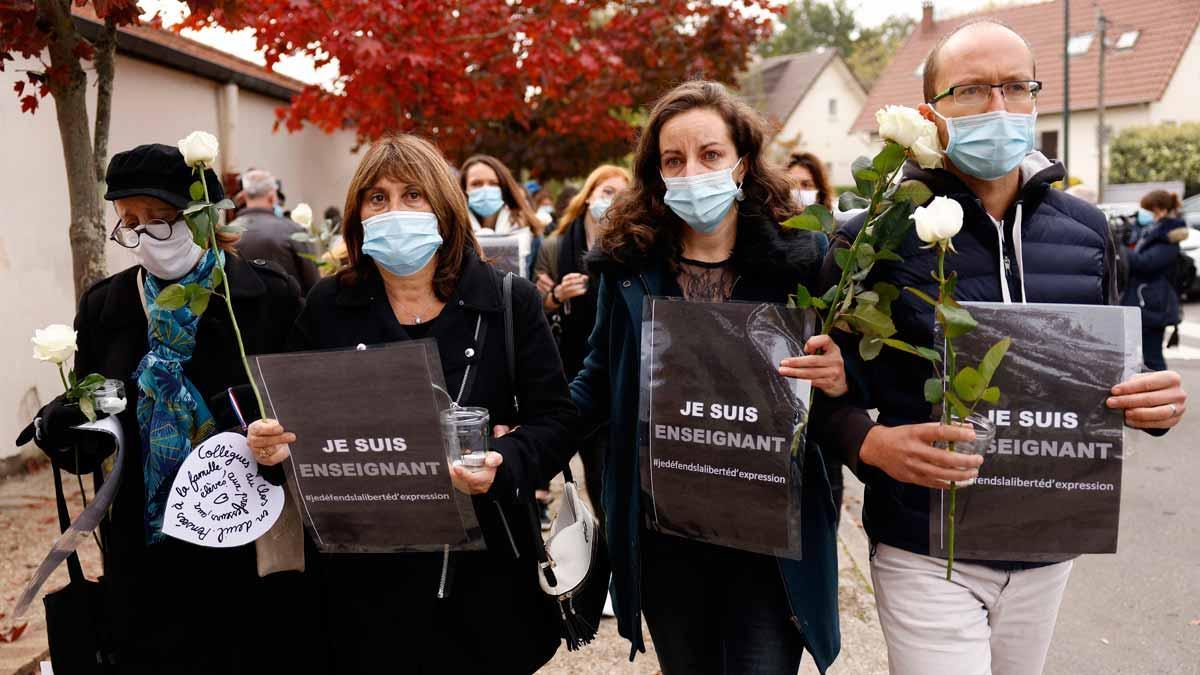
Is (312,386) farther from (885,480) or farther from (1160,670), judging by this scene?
(1160,670)

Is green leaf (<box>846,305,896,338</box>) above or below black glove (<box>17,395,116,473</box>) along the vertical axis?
above

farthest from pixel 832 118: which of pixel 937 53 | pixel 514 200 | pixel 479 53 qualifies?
pixel 937 53

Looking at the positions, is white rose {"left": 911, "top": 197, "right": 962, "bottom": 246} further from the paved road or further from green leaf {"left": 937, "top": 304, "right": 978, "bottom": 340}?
the paved road

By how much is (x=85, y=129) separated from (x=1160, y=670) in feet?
15.9

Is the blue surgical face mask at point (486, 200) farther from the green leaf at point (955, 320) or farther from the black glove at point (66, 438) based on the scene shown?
the green leaf at point (955, 320)

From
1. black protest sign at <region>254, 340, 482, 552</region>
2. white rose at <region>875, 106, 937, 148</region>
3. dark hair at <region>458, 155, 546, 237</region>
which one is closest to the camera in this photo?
white rose at <region>875, 106, 937, 148</region>

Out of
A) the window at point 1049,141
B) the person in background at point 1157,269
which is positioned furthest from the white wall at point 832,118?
the person in background at point 1157,269

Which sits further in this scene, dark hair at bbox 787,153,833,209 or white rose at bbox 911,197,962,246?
dark hair at bbox 787,153,833,209

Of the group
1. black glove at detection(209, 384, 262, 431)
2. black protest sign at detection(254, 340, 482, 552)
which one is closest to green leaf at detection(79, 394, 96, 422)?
black glove at detection(209, 384, 262, 431)

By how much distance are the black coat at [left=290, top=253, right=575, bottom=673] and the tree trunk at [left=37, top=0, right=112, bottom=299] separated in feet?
5.29

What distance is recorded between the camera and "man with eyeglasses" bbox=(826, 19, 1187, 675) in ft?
7.36

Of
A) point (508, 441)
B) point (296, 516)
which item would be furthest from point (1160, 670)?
point (296, 516)

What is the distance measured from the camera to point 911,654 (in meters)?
2.30

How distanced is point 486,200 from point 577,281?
66.6 inches
